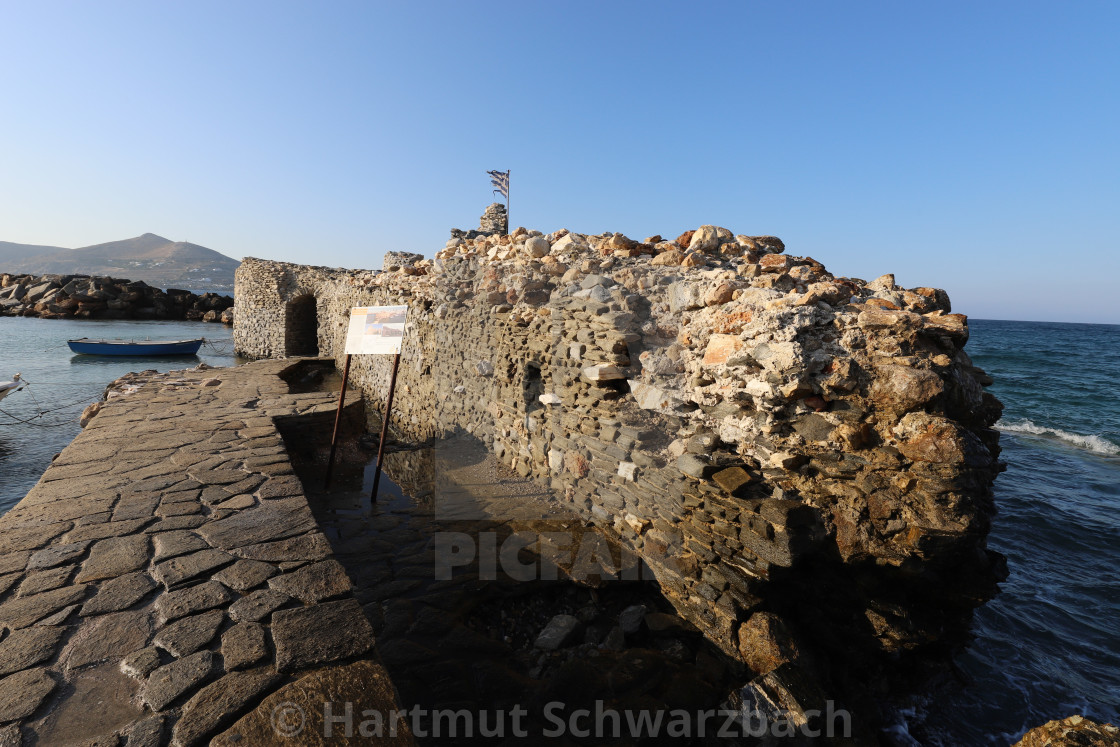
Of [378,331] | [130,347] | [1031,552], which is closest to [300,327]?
[130,347]

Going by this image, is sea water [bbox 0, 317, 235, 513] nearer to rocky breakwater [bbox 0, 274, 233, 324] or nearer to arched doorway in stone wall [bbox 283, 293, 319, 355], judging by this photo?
rocky breakwater [bbox 0, 274, 233, 324]

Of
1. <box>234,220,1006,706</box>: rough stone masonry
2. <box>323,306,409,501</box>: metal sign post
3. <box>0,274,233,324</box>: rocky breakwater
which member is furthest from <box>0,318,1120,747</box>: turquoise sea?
<box>0,274,233,324</box>: rocky breakwater

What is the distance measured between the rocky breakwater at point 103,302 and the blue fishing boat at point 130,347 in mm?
13857

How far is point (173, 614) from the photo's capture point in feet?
6.95

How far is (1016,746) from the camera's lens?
7.55 ft

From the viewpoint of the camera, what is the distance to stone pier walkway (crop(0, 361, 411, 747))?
5.35 ft

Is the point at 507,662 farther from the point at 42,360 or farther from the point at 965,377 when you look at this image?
the point at 42,360

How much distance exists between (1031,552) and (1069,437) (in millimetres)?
9518

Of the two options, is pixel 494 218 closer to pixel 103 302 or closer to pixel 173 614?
pixel 173 614

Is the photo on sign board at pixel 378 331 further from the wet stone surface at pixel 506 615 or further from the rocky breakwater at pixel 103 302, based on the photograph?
the rocky breakwater at pixel 103 302

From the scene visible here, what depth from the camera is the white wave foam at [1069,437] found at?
11406mm

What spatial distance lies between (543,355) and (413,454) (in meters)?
2.85

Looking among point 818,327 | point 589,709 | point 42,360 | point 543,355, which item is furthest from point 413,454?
point 42,360

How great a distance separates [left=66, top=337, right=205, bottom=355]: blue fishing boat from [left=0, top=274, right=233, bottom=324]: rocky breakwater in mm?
13857
